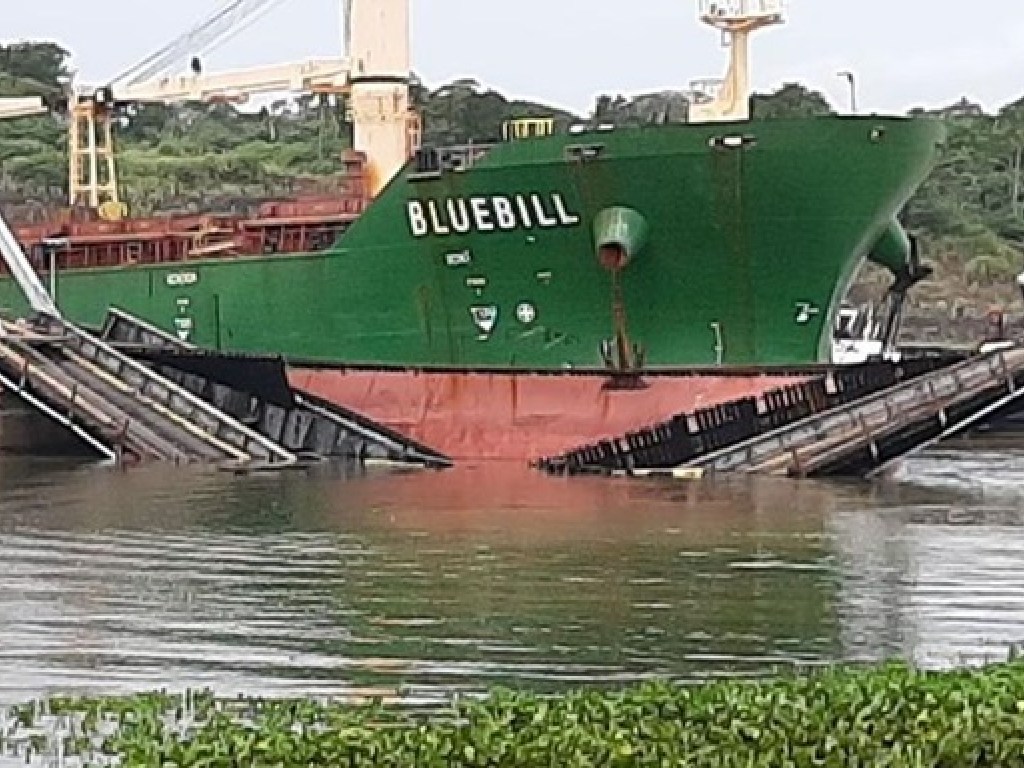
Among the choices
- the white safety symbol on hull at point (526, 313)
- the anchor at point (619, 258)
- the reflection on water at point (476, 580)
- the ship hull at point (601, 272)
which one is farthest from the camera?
the white safety symbol on hull at point (526, 313)

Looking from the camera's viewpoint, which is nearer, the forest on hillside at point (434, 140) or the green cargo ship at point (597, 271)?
the green cargo ship at point (597, 271)

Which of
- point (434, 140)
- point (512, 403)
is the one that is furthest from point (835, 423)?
point (434, 140)

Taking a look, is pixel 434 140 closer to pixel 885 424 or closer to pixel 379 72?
pixel 379 72

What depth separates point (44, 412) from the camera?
87.1 ft

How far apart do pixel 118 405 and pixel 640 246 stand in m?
7.16

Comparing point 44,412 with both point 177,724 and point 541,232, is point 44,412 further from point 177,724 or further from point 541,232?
point 177,724

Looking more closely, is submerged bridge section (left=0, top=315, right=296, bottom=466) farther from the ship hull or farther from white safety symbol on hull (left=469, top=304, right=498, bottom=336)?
white safety symbol on hull (left=469, top=304, right=498, bottom=336)

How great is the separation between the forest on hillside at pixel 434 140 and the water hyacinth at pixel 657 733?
51857mm

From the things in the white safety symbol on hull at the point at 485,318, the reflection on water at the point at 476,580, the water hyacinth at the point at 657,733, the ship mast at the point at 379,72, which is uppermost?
the ship mast at the point at 379,72

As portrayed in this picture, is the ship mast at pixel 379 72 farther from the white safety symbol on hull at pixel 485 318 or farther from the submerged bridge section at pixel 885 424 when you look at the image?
the submerged bridge section at pixel 885 424

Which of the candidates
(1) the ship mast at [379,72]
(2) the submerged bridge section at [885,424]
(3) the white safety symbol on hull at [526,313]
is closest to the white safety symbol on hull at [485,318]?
(3) the white safety symbol on hull at [526,313]

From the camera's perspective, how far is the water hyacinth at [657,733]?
23.4 feet

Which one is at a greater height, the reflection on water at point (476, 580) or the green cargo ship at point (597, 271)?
the green cargo ship at point (597, 271)

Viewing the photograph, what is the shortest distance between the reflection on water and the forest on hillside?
1546 inches
